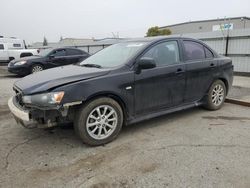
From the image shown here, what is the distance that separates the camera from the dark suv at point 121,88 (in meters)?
3.40

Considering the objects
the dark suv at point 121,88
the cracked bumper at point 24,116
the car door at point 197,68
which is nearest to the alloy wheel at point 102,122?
the dark suv at point 121,88

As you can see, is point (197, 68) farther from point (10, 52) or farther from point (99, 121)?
point (10, 52)

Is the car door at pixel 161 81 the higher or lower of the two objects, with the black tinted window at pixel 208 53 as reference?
lower

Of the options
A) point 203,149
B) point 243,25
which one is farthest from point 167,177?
point 243,25

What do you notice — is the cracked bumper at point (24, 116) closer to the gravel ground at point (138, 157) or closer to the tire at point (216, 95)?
the gravel ground at point (138, 157)

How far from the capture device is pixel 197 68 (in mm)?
4875

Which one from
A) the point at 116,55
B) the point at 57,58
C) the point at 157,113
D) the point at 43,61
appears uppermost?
the point at 116,55

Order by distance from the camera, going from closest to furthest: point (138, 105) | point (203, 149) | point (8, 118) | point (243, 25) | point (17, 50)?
point (203, 149), point (138, 105), point (8, 118), point (17, 50), point (243, 25)

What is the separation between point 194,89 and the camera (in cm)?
490

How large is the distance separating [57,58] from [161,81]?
8.34 m

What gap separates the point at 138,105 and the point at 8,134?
2208mm

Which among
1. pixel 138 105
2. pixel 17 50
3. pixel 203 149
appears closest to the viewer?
pixel 203 149

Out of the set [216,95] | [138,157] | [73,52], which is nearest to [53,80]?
[138,157]

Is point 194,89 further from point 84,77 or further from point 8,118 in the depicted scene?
point 8,118
